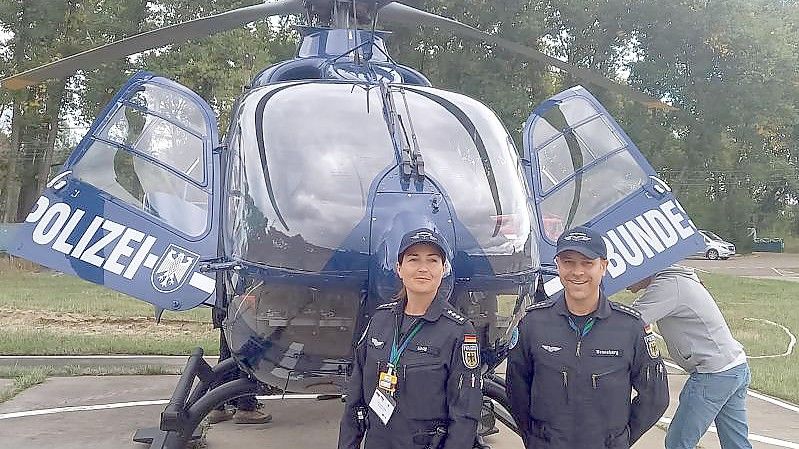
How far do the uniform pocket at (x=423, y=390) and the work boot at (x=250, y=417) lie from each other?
3.49 meters

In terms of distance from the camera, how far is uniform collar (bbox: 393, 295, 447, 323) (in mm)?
2615

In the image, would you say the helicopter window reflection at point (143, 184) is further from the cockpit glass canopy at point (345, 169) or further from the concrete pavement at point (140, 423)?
the concrete pavement at point (140, 423)

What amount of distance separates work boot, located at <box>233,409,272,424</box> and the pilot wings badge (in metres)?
2.17

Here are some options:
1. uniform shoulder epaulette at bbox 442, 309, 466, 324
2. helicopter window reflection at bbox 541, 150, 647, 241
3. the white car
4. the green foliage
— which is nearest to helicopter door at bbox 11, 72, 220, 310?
uniform shoulder epaulette at bbox 442, 309, 466, 324

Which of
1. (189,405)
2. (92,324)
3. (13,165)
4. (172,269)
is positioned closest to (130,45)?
(172,269)

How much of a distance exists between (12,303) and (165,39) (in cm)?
964

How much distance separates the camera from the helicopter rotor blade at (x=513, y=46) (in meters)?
5.38

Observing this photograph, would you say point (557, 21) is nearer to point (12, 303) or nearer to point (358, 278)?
point (12, 303)

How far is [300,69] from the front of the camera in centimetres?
482

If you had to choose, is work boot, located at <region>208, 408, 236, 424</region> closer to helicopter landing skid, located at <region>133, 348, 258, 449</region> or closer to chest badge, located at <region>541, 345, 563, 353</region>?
helicopter landing skid, located at <region>133, 348, 258, 449</region>

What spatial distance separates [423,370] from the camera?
2590mm

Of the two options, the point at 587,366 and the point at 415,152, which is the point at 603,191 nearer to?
the point at 415,152

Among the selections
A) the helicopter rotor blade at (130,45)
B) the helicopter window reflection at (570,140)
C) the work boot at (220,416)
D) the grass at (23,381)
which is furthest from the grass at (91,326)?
the helicopter window reflection at (570,140)

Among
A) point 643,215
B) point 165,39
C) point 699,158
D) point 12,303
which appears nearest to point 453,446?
point 643,215
